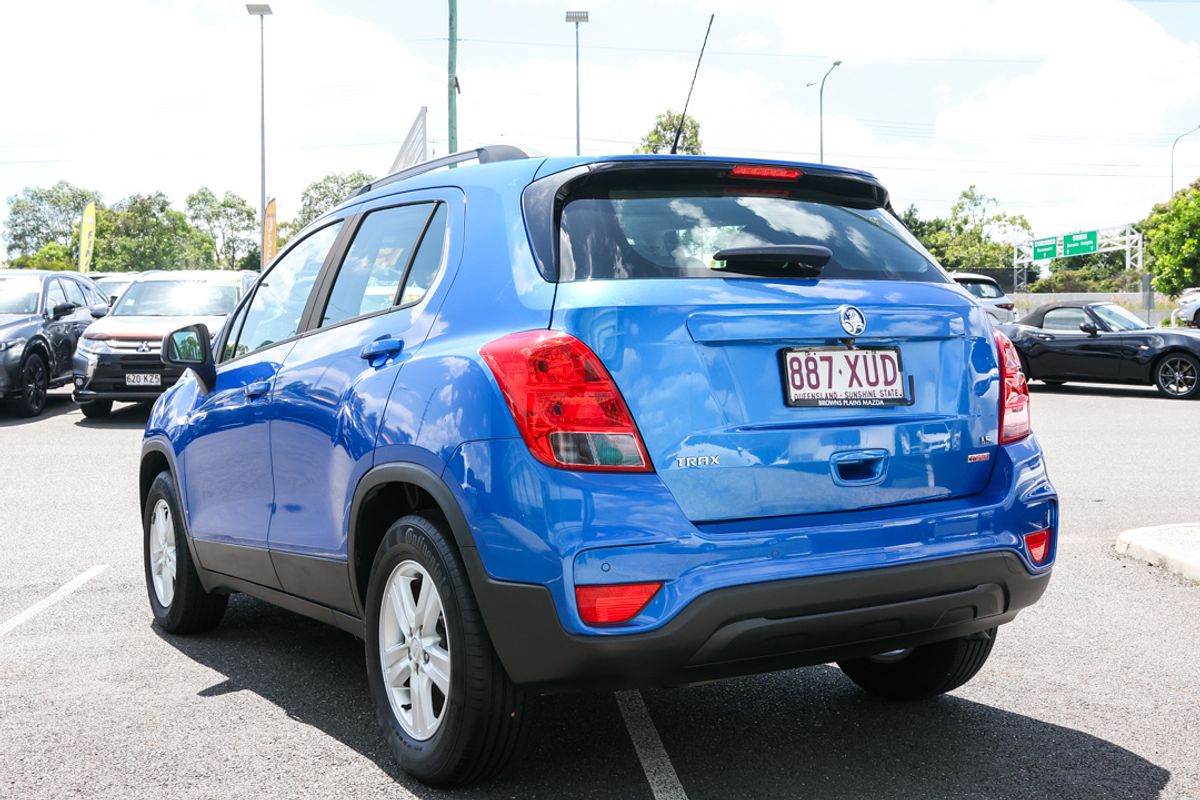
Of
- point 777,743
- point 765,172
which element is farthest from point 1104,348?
point 765,172

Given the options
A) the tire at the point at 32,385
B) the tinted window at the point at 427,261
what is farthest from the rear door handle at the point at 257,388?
the tire at the point at 32,385

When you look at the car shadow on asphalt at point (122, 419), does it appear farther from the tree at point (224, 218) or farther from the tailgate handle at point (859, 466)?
the tree at point (224, 218)

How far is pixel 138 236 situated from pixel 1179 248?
104m

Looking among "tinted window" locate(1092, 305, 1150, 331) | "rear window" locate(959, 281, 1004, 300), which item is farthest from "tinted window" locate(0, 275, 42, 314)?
"rear window" locate(959, 281, 1004, 300)

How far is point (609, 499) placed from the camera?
2.99m

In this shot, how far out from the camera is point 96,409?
15859 mm

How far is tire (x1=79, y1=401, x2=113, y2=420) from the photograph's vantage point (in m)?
15.8

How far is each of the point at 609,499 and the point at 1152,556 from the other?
16.0ft

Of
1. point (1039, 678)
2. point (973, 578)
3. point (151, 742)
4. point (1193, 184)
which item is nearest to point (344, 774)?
point (151, 742)

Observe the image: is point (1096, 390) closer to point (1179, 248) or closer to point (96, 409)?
point (96, 409)

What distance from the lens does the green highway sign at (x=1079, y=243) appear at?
87.2 m

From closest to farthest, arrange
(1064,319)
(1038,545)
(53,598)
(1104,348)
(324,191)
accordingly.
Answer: (1038,545) < (53,598) < (1104,348) < (1064,319) < (324,191)

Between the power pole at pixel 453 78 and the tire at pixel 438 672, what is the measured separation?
21.9m

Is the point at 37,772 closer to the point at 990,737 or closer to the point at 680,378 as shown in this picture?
the point at 680,378
